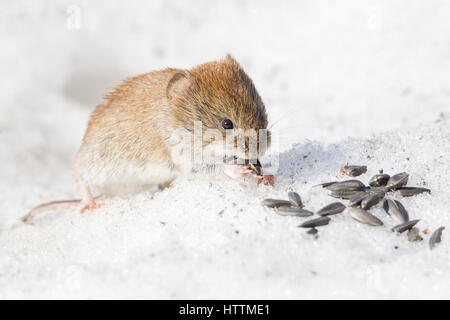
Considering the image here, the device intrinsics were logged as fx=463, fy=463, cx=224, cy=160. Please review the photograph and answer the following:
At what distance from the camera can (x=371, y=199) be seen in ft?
10.6

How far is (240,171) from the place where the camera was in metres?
3.59

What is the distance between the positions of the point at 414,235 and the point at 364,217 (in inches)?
12.8

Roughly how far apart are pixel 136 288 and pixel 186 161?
131 centimetres

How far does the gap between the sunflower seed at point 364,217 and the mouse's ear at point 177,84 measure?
160 cm

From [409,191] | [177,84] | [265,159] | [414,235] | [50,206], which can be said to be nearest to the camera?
[414,235]

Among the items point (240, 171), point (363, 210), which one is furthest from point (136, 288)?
point (363, 210)

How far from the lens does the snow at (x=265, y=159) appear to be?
273cm

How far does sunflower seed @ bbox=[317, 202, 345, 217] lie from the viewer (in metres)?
3.15

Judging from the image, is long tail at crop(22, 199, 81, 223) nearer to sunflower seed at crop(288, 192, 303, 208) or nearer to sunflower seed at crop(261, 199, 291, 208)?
sunflower seed at crop(261, 199, 291, 208)

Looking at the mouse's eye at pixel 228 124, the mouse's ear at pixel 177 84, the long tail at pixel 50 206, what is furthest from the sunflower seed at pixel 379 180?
the long tail at pixel 50 206

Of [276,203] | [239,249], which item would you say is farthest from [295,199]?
[239,249]

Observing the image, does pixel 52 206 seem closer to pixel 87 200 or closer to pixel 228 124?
pixel 87 200

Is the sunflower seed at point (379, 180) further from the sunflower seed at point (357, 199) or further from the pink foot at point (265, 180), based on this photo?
the pink foot at point (265, 180)

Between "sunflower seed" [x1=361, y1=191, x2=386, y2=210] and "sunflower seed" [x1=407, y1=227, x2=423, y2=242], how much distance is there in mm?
311
